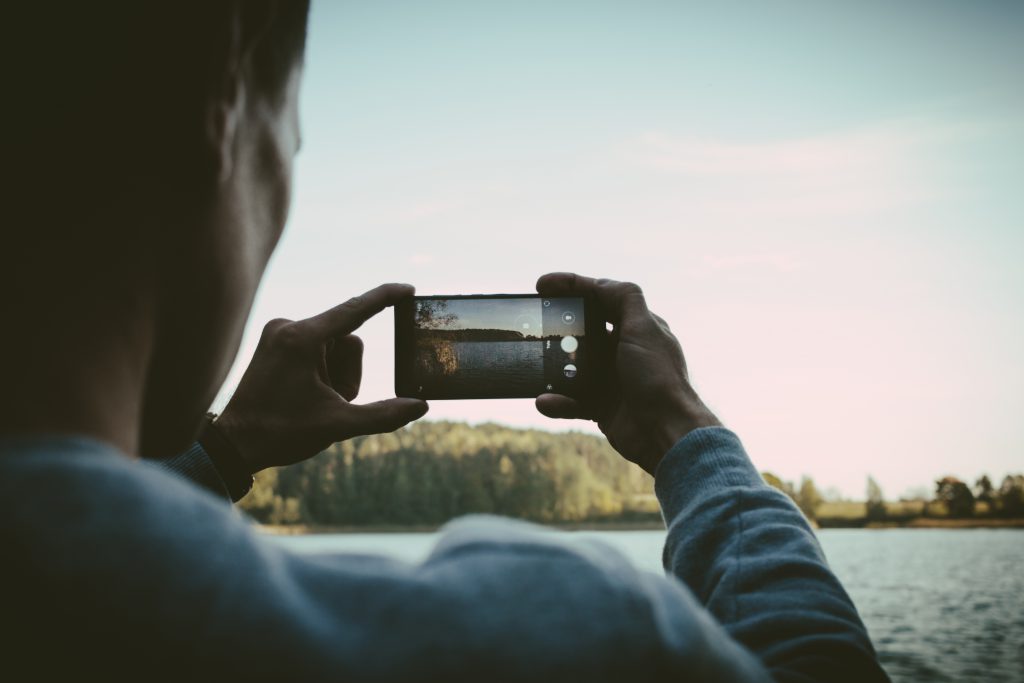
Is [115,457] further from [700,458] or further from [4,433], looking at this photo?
[700,458]

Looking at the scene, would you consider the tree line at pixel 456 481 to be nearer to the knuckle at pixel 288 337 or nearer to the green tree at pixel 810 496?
the green tree at pixel 810 496

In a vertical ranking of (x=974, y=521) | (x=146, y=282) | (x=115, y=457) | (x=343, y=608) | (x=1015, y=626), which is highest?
(x=146, y=282)

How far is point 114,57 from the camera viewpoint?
0.69m

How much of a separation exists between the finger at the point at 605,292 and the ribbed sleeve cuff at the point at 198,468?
3.43 ft

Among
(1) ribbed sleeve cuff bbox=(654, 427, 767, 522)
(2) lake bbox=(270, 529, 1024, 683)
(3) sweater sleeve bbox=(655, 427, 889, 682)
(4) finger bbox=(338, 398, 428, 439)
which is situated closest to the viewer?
(3) sweater sleeve bbox=(655, 427, 889, 682)

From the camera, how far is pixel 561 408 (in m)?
1.96

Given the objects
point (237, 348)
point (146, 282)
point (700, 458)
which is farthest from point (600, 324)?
point (146, 282)

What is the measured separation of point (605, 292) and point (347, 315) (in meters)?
0.73

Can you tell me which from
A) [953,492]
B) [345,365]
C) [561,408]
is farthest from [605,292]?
[953,492]

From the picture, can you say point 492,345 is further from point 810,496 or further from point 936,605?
point 810,496

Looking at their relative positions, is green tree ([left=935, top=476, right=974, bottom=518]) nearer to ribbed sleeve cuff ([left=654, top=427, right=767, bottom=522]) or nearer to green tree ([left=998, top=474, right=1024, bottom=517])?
green tree ([left=998, top=474, right=1024, bottom=517])

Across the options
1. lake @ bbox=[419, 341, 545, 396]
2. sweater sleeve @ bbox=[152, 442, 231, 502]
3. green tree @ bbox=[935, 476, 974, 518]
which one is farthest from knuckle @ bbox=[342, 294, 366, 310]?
green tree @ bbox=[935, 476, 974, 518]

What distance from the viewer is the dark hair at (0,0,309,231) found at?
66 centimetres

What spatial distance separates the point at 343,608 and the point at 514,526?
18cm
